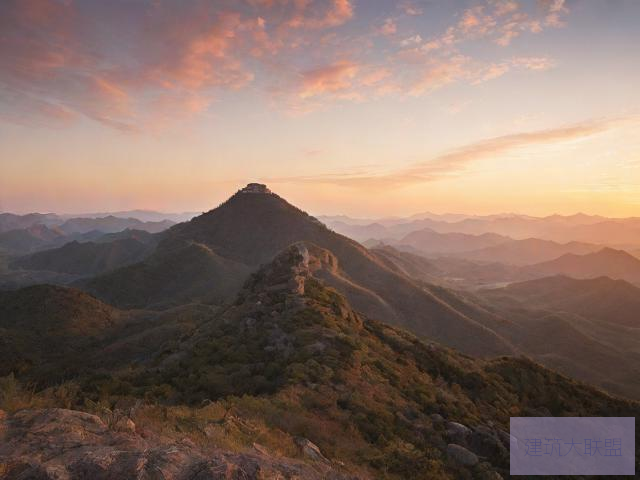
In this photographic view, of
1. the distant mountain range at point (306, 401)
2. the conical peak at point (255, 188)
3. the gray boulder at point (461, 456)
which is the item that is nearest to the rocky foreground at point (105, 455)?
the distant mountain range at point (306, 401)

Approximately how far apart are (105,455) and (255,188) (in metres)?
147

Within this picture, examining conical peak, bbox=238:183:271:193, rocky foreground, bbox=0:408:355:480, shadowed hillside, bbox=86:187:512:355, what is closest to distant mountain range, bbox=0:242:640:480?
rocky foreground, bbox=0:408:355:480

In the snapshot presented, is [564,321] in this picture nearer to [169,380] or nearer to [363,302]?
[363,302]

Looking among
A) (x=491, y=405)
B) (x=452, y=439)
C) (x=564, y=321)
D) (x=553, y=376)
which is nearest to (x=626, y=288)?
(x=564, y=321)

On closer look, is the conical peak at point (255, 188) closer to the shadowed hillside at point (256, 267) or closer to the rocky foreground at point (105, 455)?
the shadowed hillside at point (256, 267)

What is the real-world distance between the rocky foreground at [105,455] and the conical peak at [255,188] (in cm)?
14132

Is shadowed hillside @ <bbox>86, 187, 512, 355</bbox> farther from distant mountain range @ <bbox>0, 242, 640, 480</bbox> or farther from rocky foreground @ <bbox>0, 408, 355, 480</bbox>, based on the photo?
rocky foreground @ <bbox>0, 408, 355, 480</bbox>

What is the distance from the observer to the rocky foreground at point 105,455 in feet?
21.9

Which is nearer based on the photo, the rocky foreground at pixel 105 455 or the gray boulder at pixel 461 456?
the rocky foreground at pixel 105 455

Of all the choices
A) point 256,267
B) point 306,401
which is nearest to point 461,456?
point 306,401

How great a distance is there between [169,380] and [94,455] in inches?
474

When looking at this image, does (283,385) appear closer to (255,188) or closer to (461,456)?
(461,456)

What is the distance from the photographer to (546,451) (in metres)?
18.1

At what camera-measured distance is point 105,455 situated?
7.12 metres
